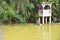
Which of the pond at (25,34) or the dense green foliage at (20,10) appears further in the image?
the dense green foliage at (20,10)

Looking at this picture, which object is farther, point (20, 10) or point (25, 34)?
point (20, 10)

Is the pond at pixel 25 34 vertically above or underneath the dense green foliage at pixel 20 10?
underneath

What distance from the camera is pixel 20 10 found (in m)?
18.5

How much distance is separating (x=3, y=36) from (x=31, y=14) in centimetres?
606

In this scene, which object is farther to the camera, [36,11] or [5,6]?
[36,11]

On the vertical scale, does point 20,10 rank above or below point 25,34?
above

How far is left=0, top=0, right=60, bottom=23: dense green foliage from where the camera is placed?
1756 centimetres

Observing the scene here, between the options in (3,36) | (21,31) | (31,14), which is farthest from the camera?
(31,14)

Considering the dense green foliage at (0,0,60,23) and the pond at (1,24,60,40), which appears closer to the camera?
the pond at (1,24,60,40)

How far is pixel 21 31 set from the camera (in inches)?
592

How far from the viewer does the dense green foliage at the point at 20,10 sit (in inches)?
691

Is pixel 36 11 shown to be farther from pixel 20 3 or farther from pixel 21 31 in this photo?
pixel 21 31

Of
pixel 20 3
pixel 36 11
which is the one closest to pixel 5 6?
pixel 20 3

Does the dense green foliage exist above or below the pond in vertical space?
above
